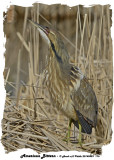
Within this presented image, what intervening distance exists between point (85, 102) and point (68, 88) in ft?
0.53

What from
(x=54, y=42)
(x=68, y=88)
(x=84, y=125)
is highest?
(x=54, y=42)

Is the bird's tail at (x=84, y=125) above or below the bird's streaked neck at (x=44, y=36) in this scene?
below

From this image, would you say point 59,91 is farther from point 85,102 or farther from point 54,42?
point 54,42

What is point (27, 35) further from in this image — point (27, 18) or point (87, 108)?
point (87, 108)

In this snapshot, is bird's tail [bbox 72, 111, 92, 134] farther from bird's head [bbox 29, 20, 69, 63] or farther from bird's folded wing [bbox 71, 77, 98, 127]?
bird's head [bbox 29, 20, 69, 63]

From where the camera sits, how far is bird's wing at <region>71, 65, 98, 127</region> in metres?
2.80

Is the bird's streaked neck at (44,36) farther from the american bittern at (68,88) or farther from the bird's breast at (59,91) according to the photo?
the bird's breast at (59,91)

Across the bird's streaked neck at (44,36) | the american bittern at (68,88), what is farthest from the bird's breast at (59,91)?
the bird's streaked neck at (44,36)

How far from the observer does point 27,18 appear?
2.81m

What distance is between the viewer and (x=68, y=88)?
2.79 meters

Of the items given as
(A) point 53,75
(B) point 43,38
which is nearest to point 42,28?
(B) point 43,38

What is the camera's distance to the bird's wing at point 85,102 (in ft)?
9.18

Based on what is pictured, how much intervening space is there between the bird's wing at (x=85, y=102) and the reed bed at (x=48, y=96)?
0.04 metres

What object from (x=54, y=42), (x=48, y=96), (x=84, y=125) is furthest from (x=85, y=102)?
(x=54, y=42)
